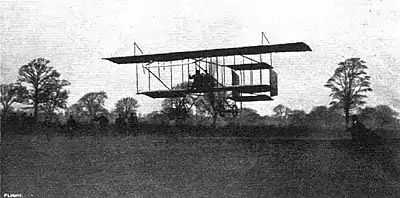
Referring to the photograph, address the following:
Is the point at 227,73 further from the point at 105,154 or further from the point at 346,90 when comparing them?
the point at 105,154

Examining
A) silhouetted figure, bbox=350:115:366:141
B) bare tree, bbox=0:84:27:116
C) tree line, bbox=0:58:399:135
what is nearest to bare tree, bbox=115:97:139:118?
tree line, bbox=0:58:399:135

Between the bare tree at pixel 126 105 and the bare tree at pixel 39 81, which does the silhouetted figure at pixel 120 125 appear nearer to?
the bare tree at pixel 39 81

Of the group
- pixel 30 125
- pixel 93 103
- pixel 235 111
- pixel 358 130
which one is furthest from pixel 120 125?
pixel 358 130

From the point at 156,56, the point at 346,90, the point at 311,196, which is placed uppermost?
the point at 156,56

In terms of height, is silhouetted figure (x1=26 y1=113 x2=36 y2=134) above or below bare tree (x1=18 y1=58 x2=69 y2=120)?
below

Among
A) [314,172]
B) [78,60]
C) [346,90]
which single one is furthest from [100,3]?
[346,90]

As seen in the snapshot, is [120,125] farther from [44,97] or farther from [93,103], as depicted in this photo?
[44,97]

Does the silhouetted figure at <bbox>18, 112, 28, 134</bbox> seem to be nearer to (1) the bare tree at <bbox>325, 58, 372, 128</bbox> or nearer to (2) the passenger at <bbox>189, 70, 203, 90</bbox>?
(2) the passenger at <bbox>189, 70, 203, 90</bbox>
